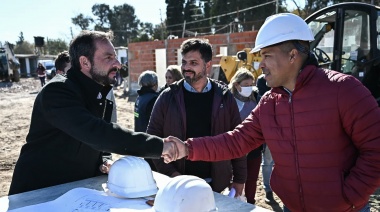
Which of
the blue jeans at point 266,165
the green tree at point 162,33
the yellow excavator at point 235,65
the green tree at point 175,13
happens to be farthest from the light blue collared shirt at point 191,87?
the green tree at point 175,13

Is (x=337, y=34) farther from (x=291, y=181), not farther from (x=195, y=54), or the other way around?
(x=291, y=181)

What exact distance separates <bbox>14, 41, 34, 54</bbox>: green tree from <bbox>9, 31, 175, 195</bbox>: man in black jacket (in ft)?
214

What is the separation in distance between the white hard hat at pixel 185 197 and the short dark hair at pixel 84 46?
124 centimetres

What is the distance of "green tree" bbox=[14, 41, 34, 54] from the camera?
204 ft

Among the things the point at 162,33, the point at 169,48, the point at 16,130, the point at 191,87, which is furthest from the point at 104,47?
the point at 162,33

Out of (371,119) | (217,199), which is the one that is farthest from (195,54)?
(371,119)

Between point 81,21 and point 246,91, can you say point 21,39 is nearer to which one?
point 81,21

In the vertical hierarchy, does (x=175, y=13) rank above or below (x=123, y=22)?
below

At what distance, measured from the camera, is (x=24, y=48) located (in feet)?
205

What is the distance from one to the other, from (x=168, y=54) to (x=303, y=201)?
49.3ft

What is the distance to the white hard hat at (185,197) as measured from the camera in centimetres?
166

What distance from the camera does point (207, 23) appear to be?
39.2 metres

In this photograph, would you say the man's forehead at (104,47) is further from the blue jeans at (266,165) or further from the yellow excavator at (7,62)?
the yellow excavator at (7,62)

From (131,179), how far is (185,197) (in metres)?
0.51
